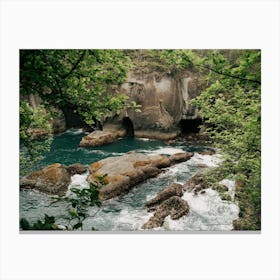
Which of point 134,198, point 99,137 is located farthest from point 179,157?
point 99,137

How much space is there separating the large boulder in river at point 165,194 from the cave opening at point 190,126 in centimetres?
86

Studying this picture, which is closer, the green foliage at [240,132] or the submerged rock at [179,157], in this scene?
the green foliage at [240,132]

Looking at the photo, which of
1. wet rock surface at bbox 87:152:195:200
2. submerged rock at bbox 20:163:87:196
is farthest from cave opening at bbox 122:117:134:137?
submerged rock at bbox 20:163:87:196

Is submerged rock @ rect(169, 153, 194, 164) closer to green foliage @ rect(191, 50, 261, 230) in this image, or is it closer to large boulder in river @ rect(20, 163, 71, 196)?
green foliage @ rect(191, 50, 261, 230)

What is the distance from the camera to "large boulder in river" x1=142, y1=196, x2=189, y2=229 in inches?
197

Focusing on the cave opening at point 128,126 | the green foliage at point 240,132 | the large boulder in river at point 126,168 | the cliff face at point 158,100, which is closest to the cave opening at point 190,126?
the cliff face at point 158,100

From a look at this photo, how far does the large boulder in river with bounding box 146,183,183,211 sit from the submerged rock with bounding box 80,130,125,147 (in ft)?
3.79

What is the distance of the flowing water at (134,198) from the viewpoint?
195 inches

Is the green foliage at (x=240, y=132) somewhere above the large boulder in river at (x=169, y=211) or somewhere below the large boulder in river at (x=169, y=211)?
above

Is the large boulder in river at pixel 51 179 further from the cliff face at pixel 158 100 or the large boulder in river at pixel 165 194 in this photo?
the large boulder in river at pixel 165 194
